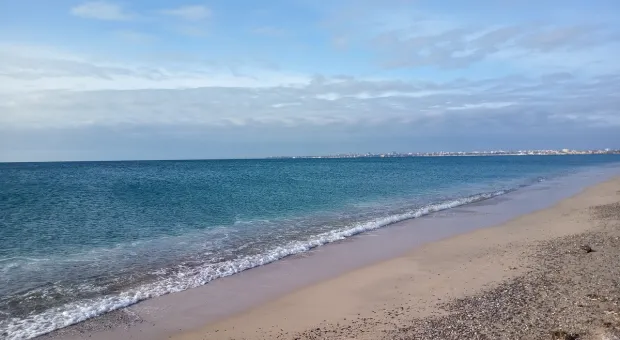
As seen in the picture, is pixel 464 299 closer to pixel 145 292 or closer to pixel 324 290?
pixel 324 290

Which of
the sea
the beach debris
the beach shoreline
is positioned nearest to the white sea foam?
the sea

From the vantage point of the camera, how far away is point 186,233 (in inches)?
760

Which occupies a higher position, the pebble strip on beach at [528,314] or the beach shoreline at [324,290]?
the pebble strip on beach at [528,314]

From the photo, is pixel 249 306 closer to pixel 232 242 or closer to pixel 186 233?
pixel 232 242

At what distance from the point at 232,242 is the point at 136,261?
3947mm

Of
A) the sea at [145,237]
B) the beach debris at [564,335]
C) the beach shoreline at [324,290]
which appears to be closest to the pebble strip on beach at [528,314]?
the beach debris at [564,335]

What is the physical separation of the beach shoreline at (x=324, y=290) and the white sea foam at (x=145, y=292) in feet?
1.06

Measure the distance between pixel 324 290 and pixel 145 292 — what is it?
437 centimetres

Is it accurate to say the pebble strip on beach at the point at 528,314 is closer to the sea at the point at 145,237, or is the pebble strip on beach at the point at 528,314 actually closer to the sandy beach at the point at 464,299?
the sandy beach at the point at 464,299

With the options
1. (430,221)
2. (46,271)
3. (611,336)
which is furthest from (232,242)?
(611,336)

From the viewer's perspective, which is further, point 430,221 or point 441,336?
point 430,221

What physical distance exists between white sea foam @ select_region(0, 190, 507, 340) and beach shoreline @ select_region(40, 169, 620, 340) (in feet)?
1.06

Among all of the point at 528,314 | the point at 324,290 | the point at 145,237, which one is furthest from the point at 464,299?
the point at 145,237

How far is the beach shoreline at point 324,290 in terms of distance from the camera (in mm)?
8797
